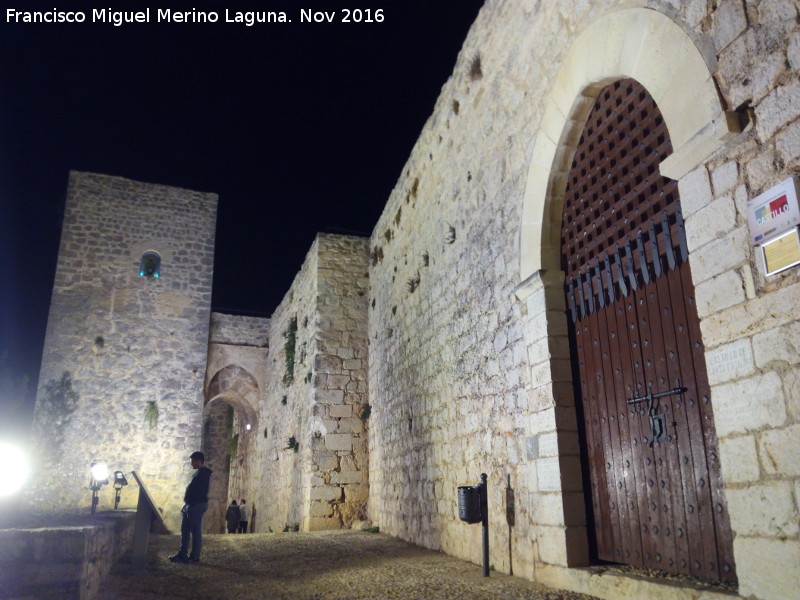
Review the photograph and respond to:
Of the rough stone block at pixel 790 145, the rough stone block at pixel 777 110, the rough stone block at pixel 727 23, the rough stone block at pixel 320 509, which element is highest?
the rough stone block at pixel 727 23

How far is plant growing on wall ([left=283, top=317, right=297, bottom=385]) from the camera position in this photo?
12156mm

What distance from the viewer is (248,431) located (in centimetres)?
1662

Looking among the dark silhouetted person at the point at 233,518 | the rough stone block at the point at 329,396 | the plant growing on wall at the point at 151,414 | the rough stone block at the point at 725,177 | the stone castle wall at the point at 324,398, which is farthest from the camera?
the dark silhouetted person at the point at 233,518

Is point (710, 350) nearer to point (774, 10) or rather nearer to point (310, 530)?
point (774, 10)

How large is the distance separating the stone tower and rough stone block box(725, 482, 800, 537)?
12.1 metres

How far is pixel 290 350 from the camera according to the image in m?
12.3

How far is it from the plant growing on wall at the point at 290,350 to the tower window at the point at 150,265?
3.93m

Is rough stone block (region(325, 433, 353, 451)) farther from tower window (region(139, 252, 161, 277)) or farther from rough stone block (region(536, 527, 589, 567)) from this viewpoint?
tower window (region(139, 252, 161, 277))

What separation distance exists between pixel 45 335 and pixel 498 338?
11.3m

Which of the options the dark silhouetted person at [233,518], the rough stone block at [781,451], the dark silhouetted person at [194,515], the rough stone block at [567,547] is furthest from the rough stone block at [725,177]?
the dark silhouetted person at [233,518]

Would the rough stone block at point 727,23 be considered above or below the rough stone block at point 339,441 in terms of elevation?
above

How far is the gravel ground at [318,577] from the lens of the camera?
13.0 ft

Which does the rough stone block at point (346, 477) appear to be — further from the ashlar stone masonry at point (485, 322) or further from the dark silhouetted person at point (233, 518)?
the dark silhouetted person at point (233, 518)

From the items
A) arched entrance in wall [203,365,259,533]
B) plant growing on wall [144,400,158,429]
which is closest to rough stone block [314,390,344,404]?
plant growing on wall [144,400,158,429]
